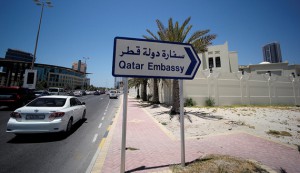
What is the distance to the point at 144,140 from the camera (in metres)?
5.65

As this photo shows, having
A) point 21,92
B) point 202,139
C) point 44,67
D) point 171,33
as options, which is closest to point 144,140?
point 202,139

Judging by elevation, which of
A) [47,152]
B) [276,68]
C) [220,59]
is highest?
[220,59]

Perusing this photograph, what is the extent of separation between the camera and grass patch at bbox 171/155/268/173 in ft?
10.5

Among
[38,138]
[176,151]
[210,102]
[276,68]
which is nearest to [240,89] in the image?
[210,102]

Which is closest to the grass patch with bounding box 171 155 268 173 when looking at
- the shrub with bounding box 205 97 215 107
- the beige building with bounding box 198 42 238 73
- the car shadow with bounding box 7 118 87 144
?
the car shadow with bounding box 7 118 87 144

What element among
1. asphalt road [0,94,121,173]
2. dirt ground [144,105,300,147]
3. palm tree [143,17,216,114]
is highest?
palm tree [143,17,216,114]

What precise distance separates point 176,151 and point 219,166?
1446mm

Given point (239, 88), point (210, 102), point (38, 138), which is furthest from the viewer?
point (239, 88)

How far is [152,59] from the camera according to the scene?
3.34 m

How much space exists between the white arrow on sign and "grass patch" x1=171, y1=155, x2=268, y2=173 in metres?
2.18

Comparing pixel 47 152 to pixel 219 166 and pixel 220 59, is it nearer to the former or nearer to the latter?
pixel 219 166

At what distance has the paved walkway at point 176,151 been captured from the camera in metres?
3.62

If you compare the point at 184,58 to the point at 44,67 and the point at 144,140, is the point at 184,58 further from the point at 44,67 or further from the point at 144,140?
the point at 44,67

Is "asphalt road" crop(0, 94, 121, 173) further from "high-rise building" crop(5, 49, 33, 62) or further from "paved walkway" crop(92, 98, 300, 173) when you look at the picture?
"high-rise building" crop(5, 49, 33, 62)
